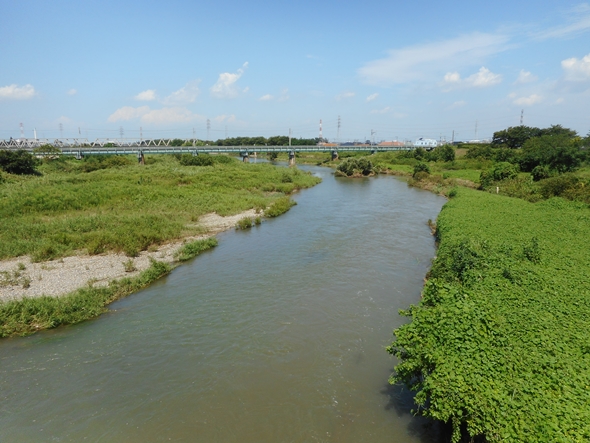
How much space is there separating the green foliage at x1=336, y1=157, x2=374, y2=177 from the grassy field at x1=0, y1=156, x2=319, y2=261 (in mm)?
19773

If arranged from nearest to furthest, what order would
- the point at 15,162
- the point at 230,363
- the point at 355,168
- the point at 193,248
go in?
the point at 230,363 < the point at 193,248 < the point at 15,162 < the point at 355,168

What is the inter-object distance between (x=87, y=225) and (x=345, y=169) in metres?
49.4

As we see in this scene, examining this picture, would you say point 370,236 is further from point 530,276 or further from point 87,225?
point 87,225

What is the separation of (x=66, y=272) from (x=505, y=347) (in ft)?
57.7

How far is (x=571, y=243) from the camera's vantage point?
15258mm

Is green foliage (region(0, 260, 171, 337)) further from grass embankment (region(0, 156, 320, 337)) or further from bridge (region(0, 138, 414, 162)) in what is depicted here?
bridge (region(0, 138, 414, 162))

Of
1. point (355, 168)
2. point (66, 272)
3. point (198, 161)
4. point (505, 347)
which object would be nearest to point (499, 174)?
point (355, 168)

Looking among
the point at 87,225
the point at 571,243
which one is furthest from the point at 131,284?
the point at 571,243

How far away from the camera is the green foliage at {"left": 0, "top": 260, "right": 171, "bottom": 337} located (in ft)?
39.0

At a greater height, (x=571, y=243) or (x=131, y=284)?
(x=571, y=243)

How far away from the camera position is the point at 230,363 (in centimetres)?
1055

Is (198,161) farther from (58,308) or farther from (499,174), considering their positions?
(58,308)

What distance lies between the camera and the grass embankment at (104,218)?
12852 millimetres

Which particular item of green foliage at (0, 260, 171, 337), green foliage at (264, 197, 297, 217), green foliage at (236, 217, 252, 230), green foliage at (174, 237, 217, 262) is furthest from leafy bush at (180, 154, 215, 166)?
green foliage at (0, 260, 171, 337)
